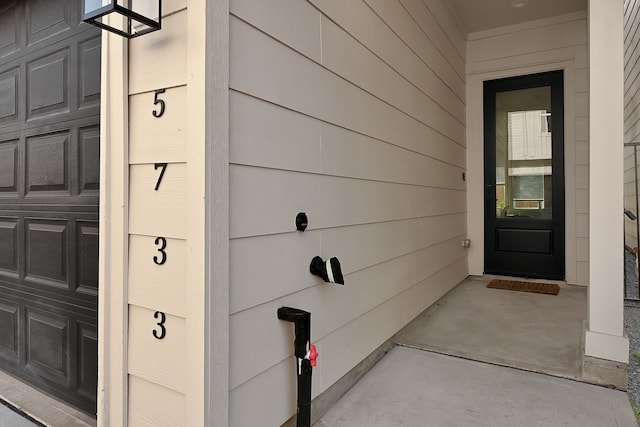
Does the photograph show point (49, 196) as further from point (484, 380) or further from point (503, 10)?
point (503, 10)

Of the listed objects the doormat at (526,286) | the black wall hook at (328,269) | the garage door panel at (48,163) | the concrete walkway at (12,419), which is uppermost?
the garage door panel at (48,163)

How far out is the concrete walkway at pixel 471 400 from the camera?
5.41 feet

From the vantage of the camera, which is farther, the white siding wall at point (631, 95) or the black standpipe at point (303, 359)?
the white siding wall at point (631, 95)

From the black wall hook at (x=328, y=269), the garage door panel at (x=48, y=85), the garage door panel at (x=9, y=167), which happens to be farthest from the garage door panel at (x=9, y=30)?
the black wall hook at (x=328, y=269)

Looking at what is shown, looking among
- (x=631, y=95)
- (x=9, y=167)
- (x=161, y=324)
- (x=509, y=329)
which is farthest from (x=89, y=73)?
(x=631, y=95)

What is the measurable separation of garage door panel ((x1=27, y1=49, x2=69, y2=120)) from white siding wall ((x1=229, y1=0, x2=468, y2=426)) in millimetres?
904

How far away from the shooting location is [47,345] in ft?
5.71

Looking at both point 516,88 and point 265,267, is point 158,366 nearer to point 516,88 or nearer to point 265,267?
point 265,267

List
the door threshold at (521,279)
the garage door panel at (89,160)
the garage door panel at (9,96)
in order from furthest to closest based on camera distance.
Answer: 1. the door threshold at (521,279)
2. the garage door panel at (9,96)
3. the garage door panel at (89,160)

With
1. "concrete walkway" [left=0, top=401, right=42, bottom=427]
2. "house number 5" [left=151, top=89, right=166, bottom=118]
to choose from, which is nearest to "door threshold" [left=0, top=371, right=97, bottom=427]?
"concrete walkway" [left=0, top=401, right=42, bottom=427]

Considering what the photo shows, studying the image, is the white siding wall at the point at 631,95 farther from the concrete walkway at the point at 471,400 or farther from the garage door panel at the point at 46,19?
the garage door panel at the point at 46,19

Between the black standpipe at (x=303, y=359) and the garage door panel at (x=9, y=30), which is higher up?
the garage door panel at (x=9, y=30)

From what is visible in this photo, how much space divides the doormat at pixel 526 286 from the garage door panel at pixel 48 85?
3.90 m

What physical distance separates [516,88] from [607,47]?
8.31 feet
